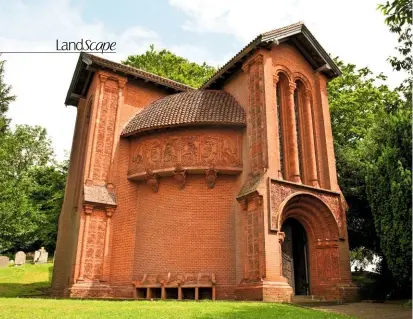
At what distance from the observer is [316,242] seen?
47.5 ft

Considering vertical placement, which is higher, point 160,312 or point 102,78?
point 102,78

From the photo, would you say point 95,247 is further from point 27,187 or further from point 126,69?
point 27,187

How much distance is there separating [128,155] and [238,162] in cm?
499

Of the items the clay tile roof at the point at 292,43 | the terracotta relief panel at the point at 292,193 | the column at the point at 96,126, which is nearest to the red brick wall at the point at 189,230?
the terracotta relief panel at the point at 292,193

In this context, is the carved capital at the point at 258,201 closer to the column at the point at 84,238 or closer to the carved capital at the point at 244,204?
the carved capital at the point at 244,204

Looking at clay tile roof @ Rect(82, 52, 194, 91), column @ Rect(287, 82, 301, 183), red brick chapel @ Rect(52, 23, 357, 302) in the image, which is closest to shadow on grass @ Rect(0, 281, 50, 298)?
red brick chapel @ Rect(52, 23, 357, 302)

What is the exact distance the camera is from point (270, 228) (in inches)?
489

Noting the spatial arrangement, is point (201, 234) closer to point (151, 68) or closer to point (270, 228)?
point (270, 228)

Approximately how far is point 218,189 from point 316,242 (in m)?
4.26

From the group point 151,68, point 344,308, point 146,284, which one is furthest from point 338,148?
point 151,68

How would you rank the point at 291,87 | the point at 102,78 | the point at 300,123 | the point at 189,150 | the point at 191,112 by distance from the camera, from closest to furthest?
the point at 189,150 < the point at 191,112 < the point at 291,87 < the point at 300,123 < the point at 102,78

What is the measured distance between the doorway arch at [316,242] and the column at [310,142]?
1169mm

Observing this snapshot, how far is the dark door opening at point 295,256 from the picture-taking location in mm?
14422

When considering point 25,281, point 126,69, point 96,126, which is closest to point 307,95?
point 126,69
